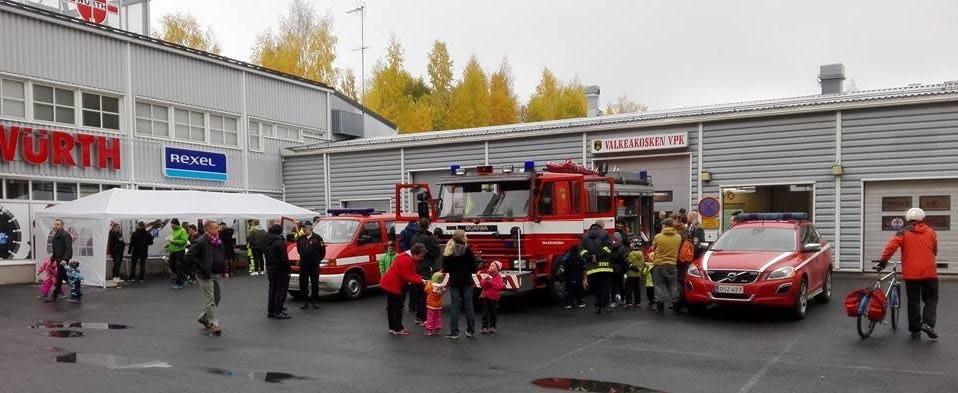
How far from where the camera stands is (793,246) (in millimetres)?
11539

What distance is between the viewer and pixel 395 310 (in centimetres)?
1044

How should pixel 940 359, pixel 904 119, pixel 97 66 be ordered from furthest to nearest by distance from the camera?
pixel 97 66
pixel 904 119
pixel 940 359

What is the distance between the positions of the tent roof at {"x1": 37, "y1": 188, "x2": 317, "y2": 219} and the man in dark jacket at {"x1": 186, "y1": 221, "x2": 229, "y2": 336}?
26.7ft

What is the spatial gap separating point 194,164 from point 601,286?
16870 mm

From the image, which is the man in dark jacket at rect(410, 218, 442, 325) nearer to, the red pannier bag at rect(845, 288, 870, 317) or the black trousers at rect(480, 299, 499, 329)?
the black trousers at rect(480, 299, 499, 329)

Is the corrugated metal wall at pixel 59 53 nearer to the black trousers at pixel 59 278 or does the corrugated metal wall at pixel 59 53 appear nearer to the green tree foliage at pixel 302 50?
the black trousers at pixel 59 278

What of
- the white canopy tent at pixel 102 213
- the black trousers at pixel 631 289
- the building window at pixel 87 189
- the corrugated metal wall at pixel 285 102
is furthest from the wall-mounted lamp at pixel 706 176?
the building window at pixel 87 189

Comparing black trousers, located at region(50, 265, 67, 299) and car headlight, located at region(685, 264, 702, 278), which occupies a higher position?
car headlight, located at region(685, 264, 702, 278)

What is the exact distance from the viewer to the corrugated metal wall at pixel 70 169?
18.5 meters

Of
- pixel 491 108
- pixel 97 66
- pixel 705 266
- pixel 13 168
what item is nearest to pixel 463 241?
pixel 705 266

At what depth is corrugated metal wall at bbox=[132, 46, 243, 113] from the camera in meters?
22.2

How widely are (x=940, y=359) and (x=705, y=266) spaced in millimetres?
3624

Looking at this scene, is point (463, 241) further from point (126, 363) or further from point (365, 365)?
point (126, 363)

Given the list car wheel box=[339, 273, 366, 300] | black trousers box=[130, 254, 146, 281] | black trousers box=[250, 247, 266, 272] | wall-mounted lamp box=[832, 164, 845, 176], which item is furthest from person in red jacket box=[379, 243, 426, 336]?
wall-mounted lamp box=[832, 164, 845, 176]
